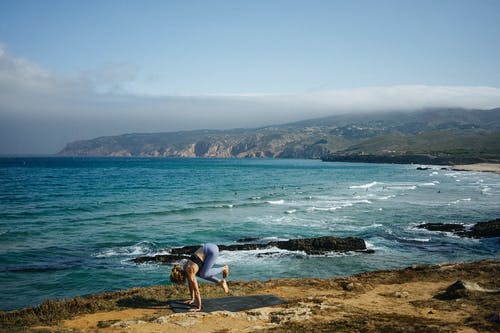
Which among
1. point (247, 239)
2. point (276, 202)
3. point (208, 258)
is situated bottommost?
point (276, 202)

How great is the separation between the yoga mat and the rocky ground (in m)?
0.30

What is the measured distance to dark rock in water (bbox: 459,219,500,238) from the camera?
1083 inches

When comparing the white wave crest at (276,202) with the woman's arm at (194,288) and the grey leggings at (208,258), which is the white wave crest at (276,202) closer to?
the woman's arm at (194,288)

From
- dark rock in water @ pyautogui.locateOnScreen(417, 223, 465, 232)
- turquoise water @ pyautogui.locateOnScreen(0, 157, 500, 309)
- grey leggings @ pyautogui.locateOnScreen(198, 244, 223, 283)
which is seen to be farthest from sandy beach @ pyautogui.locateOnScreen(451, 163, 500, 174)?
grey leggings @ pyautogui.locateOnScreen(198, 244, 223, 283)

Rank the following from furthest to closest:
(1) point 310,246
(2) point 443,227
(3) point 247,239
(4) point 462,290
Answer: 1. (2) point 443,227
2. (3) point 247,239
3. (1) point 310,246
4. (4) point 462,290

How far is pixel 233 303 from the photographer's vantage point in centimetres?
1148

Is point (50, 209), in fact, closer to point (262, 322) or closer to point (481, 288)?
point (262, 322)

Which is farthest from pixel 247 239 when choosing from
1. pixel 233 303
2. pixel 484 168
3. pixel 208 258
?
pixel 484 168

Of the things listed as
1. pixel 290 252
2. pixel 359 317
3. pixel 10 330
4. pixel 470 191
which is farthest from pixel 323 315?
pixel 470 191

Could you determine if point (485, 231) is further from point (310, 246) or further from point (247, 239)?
point (247, 239)

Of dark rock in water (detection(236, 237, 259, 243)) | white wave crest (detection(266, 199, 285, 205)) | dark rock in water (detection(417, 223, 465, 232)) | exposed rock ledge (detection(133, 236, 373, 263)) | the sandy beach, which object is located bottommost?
the sandy beach

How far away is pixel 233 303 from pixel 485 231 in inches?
945

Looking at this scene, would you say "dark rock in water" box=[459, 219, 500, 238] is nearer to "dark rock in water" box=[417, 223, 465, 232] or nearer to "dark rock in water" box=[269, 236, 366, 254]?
"dark rock in water" box=[417, 223, 465, 232]

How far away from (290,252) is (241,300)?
1222 centimetres
